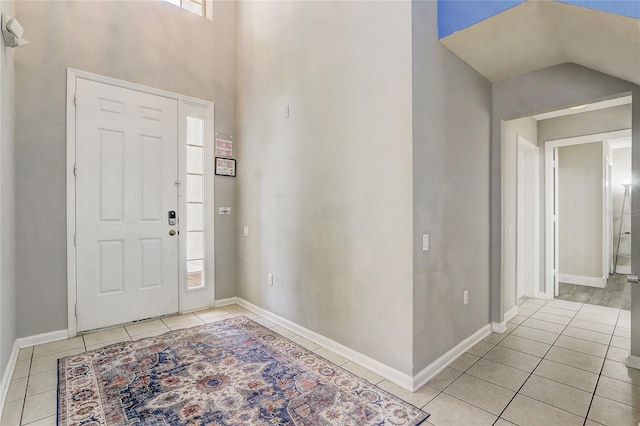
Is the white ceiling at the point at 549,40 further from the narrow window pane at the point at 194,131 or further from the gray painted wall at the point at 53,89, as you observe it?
the gray painted wall at the point at 53,89

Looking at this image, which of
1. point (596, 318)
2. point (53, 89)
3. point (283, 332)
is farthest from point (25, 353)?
point (596, 318)

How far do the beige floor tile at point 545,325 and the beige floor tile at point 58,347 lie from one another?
444cm

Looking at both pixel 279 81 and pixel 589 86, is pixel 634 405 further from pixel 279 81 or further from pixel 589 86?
pixel 279 81

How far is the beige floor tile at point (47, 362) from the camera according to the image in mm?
2369

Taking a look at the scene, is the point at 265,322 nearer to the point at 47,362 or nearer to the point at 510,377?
the point at 47,362

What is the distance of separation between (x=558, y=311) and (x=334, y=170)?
3.47 metres

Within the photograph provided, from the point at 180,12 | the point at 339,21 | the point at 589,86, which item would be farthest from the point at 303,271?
the point at 180,12

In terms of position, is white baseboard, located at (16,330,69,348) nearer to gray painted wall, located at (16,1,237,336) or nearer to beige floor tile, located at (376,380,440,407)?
gray painted wall, located at (16,1,237,336)

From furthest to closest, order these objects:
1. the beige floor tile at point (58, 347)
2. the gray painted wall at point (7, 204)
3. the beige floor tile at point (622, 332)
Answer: the beige floor tile at point (622, 332)
the beige floor tile at point (58, 347)
the gray painted wall at point (7, 204)

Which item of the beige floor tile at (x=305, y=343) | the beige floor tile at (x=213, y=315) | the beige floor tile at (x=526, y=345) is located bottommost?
the beige floor tile at (x=526, y=345)

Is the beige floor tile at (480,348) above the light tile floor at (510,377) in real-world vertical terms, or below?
below

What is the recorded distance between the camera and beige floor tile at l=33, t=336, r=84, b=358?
2654 mm

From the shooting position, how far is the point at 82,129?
3039 mm

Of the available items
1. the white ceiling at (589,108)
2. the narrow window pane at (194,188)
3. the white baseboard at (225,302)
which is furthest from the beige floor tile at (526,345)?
the narrow window pane at (194,188)
